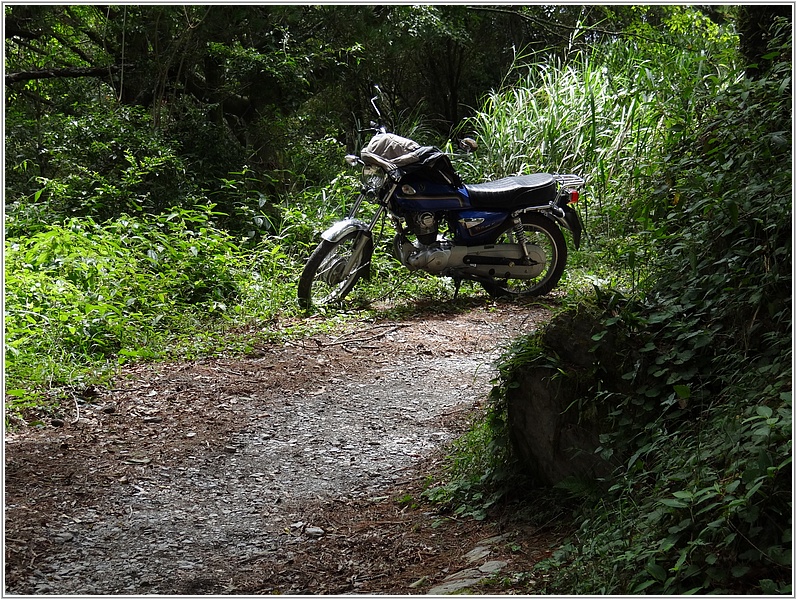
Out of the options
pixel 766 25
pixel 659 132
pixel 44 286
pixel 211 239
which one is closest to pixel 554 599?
pixel 766 25

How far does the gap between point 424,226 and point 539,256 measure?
1.03 m

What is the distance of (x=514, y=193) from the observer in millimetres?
6891

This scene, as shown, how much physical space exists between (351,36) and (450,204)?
13.8 feet

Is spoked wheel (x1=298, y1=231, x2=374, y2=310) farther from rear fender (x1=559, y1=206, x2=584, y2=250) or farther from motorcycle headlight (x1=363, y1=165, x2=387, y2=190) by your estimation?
rear fender (x1=559, y1=206, x2=584, y2=250)

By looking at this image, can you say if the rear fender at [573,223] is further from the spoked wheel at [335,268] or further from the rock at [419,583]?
the rock at [419,583]

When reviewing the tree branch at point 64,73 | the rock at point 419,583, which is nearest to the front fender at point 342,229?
the tree branch at point 64,73

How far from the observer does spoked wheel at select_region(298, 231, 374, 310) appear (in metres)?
6.54

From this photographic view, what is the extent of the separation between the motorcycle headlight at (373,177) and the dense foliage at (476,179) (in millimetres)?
950

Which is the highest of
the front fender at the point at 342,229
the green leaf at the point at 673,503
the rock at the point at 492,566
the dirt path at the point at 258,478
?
the front fender at the point at 342,229

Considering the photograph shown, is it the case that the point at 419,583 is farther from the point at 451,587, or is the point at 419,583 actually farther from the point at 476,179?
the point at 476,179

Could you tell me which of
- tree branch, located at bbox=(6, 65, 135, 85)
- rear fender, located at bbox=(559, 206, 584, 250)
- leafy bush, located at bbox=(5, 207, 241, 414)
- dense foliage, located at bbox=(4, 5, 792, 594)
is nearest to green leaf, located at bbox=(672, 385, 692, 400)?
dense foliage, located at bbox=(4, 5, 792, 594)

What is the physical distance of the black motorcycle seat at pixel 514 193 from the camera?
6840mm

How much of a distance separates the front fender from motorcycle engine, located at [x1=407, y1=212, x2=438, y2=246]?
0.41m

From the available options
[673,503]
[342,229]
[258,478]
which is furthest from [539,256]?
[673,503]
